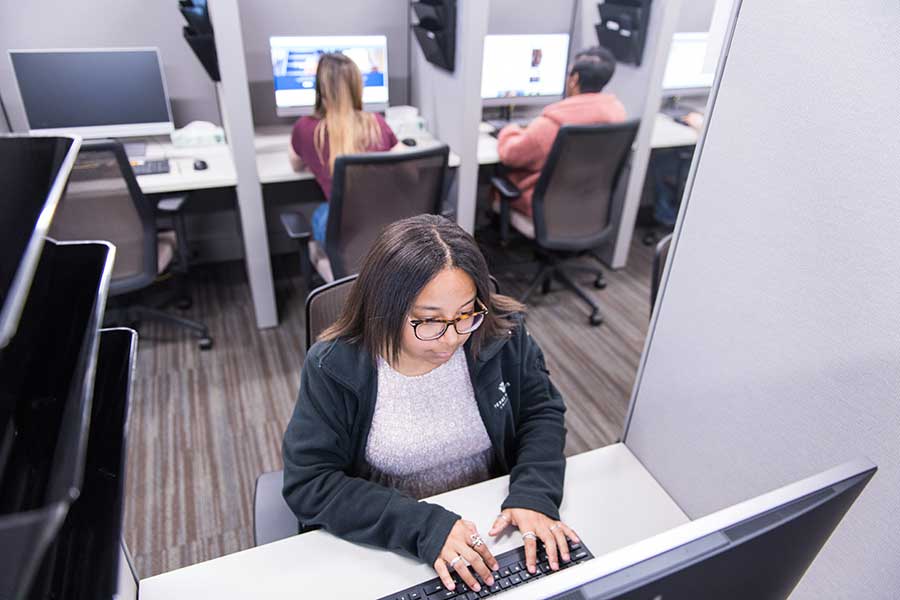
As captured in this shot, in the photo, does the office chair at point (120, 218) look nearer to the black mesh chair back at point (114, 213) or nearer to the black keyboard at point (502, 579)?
the black mesh chair back at point (114, 213)

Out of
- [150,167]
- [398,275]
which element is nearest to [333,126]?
[150,167]

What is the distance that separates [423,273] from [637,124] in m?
1.67

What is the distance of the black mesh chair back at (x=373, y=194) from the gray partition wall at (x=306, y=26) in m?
1.09

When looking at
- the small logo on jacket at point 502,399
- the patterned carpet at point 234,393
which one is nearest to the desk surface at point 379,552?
the small logo on jacket at point 502,399

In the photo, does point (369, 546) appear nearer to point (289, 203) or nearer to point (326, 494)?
point (326, 494)

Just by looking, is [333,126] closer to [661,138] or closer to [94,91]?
[94,91]

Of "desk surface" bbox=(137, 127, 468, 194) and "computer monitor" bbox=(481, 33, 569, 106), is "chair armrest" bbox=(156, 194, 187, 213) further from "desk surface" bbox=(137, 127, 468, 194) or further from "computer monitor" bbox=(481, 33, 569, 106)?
"computer monitor" bbox=(481, 33, 569, 106)

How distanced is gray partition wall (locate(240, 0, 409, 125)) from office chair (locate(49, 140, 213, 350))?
2.51ft

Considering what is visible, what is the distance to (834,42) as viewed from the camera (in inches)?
28.8

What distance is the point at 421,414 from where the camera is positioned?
1014mm

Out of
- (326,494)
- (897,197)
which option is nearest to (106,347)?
(326,494)

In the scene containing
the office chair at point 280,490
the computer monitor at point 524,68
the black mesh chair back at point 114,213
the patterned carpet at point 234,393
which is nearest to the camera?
the office chair at point 280,490

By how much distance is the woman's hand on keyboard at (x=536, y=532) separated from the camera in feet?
2.88

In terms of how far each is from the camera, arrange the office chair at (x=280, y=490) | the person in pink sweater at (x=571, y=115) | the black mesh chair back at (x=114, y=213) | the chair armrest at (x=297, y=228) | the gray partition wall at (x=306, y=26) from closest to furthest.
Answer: the office chair at (x=280, y=490)
the black mesh chair back at (x=114, y=213)
the chair armrest at (x=297, y=228)
the person in pink sweater at (x=571, y=115)
the gray partition wall at (x=306, y=26)
